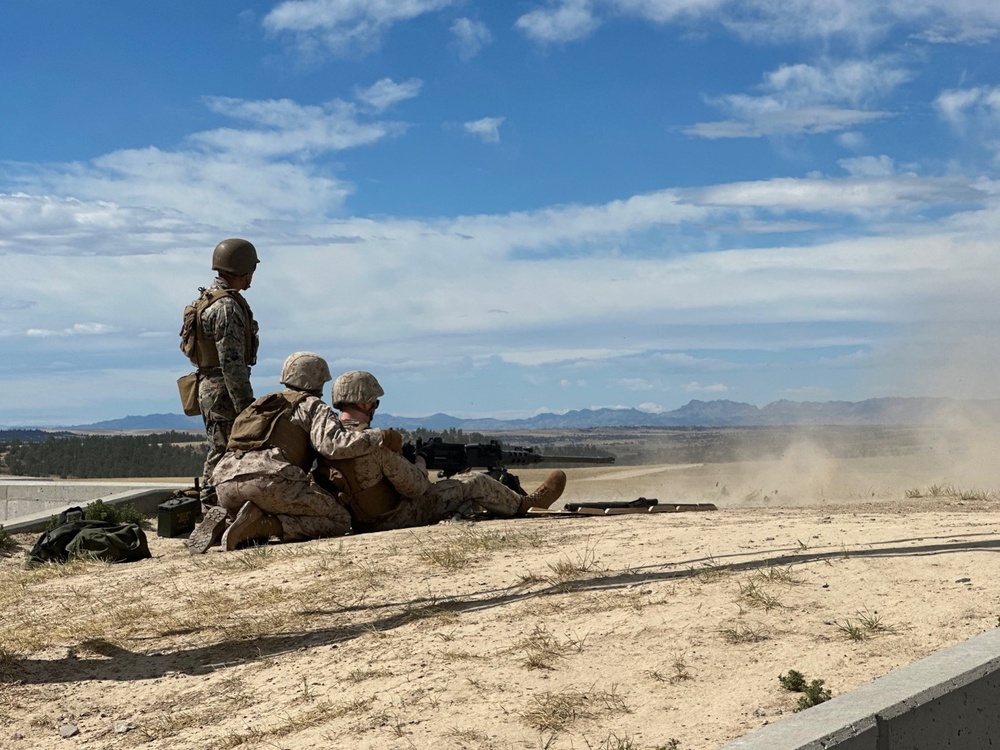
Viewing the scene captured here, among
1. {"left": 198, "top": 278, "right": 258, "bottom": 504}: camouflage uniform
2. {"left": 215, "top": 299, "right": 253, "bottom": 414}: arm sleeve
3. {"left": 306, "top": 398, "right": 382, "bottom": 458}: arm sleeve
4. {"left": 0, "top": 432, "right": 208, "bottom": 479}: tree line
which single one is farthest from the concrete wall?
{"left": 0, "top": 432, "right": 208, "bottom": 479}: tree line

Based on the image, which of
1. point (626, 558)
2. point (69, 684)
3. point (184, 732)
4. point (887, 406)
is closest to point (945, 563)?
point (626, 558)

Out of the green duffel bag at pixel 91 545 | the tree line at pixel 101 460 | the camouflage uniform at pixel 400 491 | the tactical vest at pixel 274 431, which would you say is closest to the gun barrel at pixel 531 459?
the camouflage uniform at pixel 400 491

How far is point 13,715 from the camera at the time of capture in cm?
535

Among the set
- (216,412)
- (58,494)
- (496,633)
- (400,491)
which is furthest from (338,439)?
(58,494)

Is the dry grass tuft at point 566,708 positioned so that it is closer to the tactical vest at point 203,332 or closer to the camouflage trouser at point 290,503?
the camouflage trouser at point 290,503

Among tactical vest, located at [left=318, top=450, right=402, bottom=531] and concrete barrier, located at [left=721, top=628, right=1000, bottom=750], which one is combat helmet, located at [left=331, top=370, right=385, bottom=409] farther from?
concrete barrier, located at [left=721, top=628, right=1000, bottom=750]

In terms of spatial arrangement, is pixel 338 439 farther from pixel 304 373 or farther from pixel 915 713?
pixel 915 713

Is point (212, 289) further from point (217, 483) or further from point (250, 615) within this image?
point (250, 615)

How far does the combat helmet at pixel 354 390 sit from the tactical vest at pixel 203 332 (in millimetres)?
1294

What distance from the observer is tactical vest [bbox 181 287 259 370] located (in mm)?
10195

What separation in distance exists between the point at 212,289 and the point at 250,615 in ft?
14.9

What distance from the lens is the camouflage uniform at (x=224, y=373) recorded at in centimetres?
1002

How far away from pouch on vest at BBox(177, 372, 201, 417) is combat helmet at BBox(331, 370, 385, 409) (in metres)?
1.74

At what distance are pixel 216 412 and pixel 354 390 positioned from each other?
1.65m
